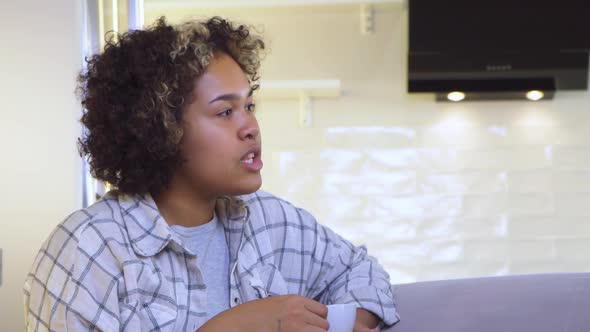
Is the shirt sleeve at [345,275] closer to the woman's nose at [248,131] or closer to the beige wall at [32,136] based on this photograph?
the woman's nose at [248,131]

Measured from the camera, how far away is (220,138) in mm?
1209

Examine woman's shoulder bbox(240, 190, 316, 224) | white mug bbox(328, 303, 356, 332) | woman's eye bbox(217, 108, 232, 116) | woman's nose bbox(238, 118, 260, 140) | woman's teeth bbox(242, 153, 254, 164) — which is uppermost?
woman's eye bbox(217, 108, 232, 116)

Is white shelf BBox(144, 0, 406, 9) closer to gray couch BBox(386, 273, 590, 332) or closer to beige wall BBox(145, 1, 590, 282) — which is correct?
beige wall BBox(145, 1, 590, 282)

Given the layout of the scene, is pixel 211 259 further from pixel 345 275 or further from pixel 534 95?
pixel 534 95

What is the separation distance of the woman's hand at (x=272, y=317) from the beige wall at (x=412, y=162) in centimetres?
233

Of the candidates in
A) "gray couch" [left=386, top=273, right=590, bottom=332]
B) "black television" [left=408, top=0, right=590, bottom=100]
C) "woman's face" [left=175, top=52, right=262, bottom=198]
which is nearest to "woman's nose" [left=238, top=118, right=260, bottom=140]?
"woman's face" [left=175, top=52, right=262, bottom=198]

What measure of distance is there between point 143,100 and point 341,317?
1.34ft

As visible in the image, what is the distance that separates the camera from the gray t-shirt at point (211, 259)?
123 centimetres

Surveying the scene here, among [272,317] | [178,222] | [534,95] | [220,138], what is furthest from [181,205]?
[534,95]

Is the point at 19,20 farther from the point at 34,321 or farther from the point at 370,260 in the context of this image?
the point at 370,260

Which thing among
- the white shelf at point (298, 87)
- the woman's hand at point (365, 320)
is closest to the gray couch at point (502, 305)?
the woman's hand at point (365, 320)

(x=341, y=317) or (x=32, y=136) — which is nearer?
(x=341, y=317)

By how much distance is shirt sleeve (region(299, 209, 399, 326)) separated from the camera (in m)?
1.31

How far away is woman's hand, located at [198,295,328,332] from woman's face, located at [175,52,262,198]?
6.8 inches
